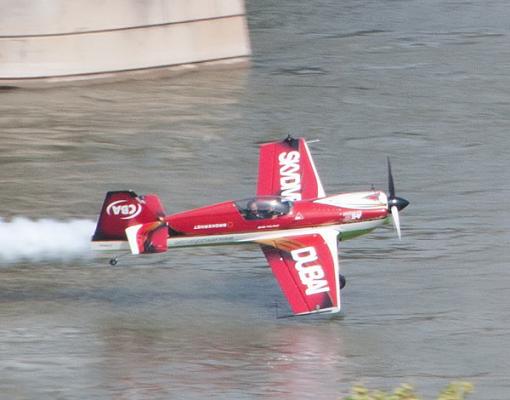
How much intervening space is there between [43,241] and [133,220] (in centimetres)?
337

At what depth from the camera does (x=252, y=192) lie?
2741cm

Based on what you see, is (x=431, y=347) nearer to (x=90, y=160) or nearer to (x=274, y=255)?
(x=274, y=255)

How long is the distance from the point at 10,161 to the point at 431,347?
13848 mm

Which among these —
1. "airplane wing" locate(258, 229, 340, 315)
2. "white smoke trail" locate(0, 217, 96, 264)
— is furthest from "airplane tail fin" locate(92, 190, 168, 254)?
"white smoke trail" locate(0, 217, 96, 264)

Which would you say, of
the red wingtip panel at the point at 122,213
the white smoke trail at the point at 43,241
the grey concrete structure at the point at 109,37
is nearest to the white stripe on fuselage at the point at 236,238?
the red wingtip panel at the point at 122,213

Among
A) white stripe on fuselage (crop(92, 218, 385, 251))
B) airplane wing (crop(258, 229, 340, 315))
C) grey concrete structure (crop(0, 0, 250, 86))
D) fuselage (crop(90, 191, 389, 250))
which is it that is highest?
grey concrete structure (crop(0, 0, 250, 86))

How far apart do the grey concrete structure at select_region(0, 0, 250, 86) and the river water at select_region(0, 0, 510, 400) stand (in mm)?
686

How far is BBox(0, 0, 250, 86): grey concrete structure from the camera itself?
33.5 meters

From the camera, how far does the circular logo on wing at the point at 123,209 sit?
2052 centimetres

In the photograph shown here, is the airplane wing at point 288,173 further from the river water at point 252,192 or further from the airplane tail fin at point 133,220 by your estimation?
the airplane tail fin at point 133,220

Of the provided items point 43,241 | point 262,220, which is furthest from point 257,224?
point 43,241

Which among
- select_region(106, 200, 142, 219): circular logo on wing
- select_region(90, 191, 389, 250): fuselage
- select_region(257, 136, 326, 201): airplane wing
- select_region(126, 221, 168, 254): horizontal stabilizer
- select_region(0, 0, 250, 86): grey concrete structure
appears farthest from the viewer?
select_region(0, 0, 250, 86): grey concrete structure

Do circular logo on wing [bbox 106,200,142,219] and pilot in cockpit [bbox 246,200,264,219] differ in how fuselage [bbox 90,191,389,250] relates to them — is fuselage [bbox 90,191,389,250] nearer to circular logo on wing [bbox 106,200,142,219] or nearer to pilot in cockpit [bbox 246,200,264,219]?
pilot in cockpit [bbox 246,200,264,219]

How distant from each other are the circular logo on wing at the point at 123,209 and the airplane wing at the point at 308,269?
7.57ft
